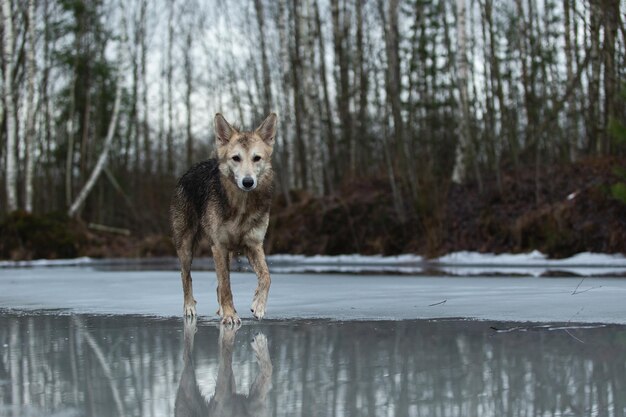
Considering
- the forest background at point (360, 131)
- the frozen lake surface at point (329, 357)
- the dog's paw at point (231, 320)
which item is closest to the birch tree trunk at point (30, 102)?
the forest background at point (360, 131)

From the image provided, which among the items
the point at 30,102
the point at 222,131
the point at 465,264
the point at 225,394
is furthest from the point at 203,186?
the point at 30,102

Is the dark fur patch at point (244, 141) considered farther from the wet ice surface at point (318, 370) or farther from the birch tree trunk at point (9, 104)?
the birch tree trunk at point (9, 104)

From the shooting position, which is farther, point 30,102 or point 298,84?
point 298,84

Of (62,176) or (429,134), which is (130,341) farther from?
(62,176)

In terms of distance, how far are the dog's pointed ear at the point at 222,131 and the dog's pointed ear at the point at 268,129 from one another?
0.97ft

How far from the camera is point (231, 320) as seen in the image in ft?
20.7

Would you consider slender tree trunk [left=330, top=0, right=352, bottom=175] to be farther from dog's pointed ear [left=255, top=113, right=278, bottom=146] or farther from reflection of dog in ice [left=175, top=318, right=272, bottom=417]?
reflection of dog in ice [left=175, top=318, right=272, bottom=417]

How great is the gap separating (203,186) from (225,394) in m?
4.51

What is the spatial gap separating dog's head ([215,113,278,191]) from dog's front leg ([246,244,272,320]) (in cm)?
62

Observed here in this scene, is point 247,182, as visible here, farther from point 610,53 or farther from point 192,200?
point 610,53

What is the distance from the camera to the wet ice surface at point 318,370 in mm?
3143

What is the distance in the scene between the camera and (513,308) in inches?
270

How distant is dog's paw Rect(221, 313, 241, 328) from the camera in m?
6.20

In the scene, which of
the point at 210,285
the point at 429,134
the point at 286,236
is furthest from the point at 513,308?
the point at 429,134
